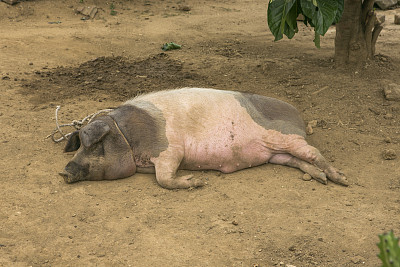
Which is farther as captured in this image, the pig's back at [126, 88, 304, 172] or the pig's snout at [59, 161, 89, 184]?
the pig's back at [126, 88, 304, 172]

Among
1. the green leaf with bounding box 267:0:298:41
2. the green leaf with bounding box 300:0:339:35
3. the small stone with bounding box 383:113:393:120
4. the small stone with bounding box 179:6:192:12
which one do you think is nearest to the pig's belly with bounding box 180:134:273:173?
the green leaf with bounding box 267:0:298:41

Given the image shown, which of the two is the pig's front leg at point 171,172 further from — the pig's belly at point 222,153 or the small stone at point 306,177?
the small stone at point 306,177

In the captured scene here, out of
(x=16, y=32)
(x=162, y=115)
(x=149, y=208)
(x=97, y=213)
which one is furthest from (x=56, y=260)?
(x=16, y=32)

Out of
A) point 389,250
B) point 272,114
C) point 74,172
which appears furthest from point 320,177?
point 389,250

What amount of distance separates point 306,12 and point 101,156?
7.50 feet

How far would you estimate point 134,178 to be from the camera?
13.8ft

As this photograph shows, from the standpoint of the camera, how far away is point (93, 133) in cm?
406

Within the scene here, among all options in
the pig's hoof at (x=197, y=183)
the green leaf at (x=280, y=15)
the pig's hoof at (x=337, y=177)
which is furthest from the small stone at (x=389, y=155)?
the pig's hoof at (x=197, y=183)

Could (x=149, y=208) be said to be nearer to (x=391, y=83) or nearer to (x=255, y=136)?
(x=255, y=136)

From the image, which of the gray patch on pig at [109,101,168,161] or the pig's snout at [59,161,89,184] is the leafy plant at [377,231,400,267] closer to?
the gray patch on pig at [109,101,168,161]

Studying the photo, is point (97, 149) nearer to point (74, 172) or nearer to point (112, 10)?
point (74, 172)

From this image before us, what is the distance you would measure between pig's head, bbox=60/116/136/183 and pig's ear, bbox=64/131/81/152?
0.23 m

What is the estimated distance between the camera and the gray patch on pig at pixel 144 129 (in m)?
4.19

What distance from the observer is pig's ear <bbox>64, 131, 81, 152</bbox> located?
14.4 ft
